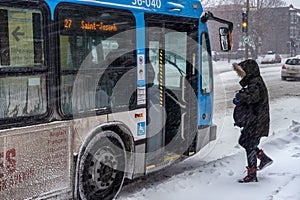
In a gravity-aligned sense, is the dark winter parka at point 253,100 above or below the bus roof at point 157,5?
below

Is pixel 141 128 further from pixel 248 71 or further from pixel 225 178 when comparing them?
pixel 248 71

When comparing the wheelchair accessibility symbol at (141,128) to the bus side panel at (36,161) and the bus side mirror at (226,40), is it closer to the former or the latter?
the bus side panel at (36,161)

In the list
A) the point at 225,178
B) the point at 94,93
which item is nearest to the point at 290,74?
the point at 225,178

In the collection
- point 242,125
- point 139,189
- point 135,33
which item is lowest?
point 139,189

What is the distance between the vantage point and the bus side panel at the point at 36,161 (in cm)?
407

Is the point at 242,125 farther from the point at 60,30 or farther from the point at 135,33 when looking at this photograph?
the point at 60,30

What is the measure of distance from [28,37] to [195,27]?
143 inches

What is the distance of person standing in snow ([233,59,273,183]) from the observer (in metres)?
5.81

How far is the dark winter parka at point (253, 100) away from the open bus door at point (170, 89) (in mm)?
1165

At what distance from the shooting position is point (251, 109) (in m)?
5.93

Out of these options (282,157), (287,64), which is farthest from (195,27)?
(287,64)

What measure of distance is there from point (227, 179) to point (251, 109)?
1.14 m

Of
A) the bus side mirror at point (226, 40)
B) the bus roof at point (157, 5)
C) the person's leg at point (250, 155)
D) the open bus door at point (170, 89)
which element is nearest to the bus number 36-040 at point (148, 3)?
the bus roof at point (157, 5)

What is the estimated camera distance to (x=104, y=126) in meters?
5.18
